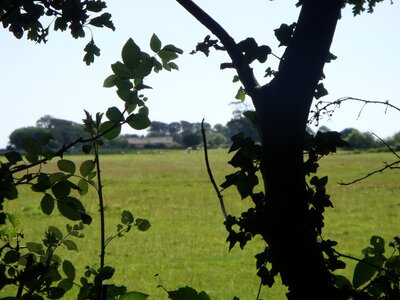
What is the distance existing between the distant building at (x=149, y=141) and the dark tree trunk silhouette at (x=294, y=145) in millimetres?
108325

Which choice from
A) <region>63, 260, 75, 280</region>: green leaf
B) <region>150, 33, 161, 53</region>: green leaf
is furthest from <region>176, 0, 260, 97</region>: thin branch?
<region>63, 260, 75, 280</region>: green leaf

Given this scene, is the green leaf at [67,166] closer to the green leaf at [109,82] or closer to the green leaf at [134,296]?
the green leaf at [109,82]

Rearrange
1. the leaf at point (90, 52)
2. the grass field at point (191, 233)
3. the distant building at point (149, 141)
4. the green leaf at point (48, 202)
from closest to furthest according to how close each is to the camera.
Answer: the green leaf at point (48, 202), the leaf at point (90, 52), the grass field at point (191, 233), the distant building at point (149, 141)

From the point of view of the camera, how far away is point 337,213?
23.1 m

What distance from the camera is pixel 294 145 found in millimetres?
1152

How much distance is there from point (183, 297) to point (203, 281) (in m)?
12.8

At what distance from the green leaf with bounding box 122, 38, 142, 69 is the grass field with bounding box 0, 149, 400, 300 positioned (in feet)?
21.3

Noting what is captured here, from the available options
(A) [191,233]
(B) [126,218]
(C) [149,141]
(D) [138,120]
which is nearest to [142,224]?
(B) [126,218]

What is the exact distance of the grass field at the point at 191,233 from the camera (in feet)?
44.8

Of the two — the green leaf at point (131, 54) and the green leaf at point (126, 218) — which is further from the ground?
the green leaf at point (131, 54)

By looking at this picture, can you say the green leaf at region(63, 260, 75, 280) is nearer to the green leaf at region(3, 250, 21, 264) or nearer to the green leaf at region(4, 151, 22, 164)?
the green leaf at region(3, 250, 21, 264)

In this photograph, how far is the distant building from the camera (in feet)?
363

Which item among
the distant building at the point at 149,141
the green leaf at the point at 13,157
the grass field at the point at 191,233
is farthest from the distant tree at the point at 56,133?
the distant building at the point at 149,141

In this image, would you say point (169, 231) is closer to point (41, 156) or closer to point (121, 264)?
point (121, 264)
